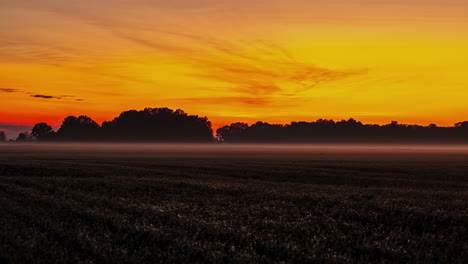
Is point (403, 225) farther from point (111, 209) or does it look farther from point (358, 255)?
point (111, 209)

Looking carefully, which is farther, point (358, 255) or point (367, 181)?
point (367, 181)

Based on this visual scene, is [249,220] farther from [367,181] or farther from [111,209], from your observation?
[367,181]

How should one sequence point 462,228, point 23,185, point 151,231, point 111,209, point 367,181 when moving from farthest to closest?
point 367,181, point 23,185, point 111,209, point 462,228, point 151,231

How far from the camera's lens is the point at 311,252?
15.3 metres

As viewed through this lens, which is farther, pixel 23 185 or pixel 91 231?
pixel 23 185

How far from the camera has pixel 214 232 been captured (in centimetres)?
1789

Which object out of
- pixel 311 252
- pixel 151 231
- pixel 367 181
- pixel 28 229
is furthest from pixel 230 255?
pixel 367 181

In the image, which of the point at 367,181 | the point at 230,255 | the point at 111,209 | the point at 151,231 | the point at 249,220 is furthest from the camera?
the point at 367,181

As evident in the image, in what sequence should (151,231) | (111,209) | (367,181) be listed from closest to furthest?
(151,231)
(111,209)
(367,181)

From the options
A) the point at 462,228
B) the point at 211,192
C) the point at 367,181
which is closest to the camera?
the point at 462,228

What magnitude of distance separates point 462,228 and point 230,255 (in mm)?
12014

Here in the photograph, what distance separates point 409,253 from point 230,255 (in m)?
6.97

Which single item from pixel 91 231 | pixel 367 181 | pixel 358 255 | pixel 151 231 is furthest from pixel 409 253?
pixel 367 181

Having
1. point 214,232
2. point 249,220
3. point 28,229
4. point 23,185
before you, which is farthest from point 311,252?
point 23,185
